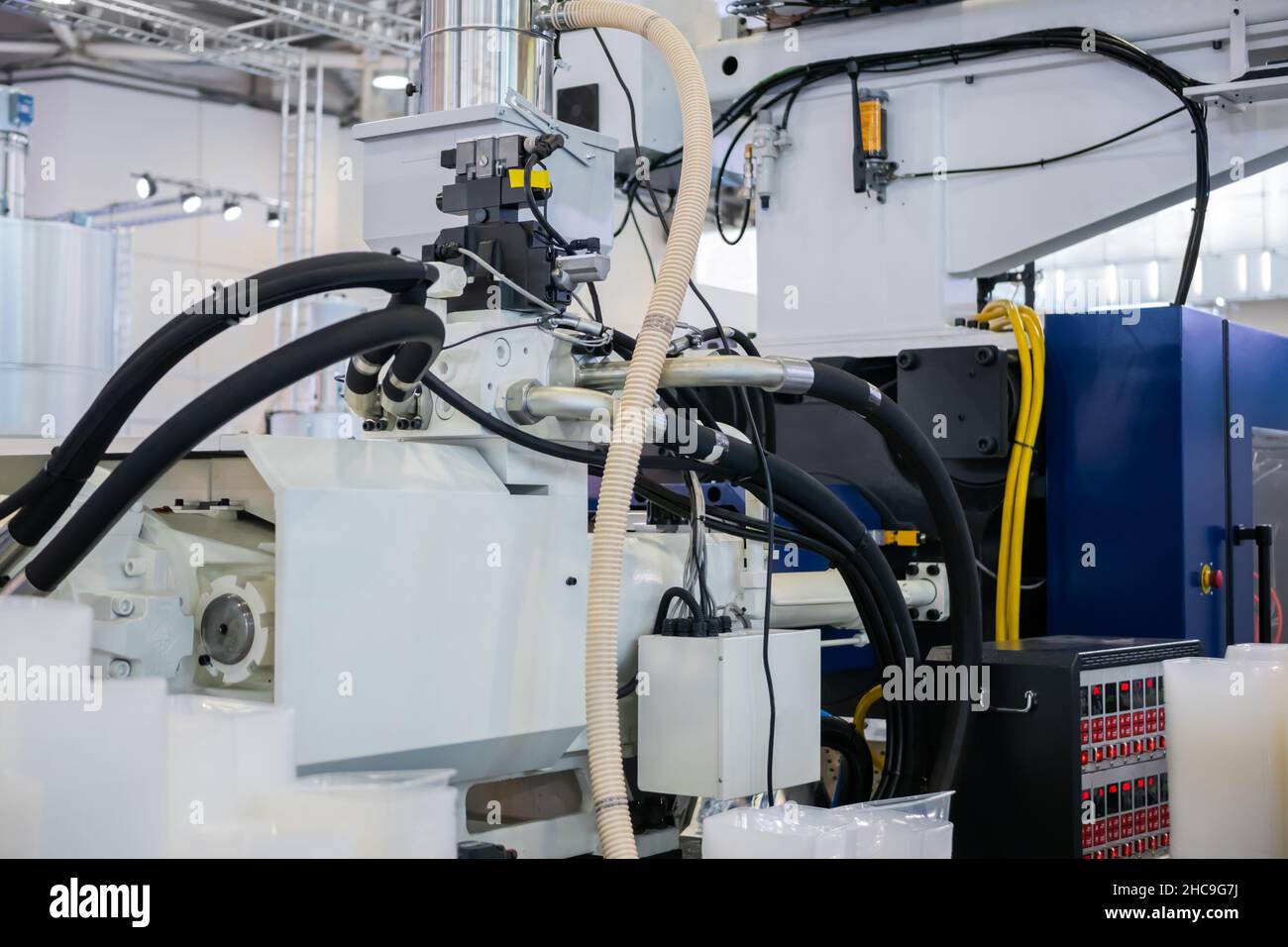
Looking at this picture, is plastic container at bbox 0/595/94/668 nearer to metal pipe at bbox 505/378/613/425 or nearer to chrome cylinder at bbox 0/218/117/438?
metal pipe at bbox 505/378/613/425

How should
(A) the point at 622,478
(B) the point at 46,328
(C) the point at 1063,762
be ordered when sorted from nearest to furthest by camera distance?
(A) the point at 622,478
(C) the point at 1063,762
(B) the point at 46,328

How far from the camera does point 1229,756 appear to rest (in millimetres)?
1305

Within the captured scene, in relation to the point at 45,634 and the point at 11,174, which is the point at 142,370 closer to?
the point at 45,634

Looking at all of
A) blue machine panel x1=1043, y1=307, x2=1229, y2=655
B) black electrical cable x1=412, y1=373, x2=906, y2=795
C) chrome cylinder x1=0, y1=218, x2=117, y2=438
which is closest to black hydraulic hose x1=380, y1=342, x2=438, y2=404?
black electrical cable x1=412, y1=373, x2=906, y2=795

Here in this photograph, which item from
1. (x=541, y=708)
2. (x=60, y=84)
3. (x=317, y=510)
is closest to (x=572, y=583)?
(x=541, y=708)

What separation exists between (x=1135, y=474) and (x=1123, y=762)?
2.42ft

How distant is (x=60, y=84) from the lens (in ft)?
24.1

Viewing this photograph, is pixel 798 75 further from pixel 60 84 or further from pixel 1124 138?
pixel 60 84

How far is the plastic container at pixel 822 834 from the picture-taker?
979 millimetres

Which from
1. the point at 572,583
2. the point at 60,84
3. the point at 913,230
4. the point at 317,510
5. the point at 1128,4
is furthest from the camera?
the point at 60,84

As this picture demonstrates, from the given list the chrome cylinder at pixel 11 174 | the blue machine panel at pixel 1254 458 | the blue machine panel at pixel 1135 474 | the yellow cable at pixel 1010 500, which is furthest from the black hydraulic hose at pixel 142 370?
the chrome cylinder at pixel 11 174

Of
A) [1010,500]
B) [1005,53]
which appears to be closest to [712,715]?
[1010,500]
